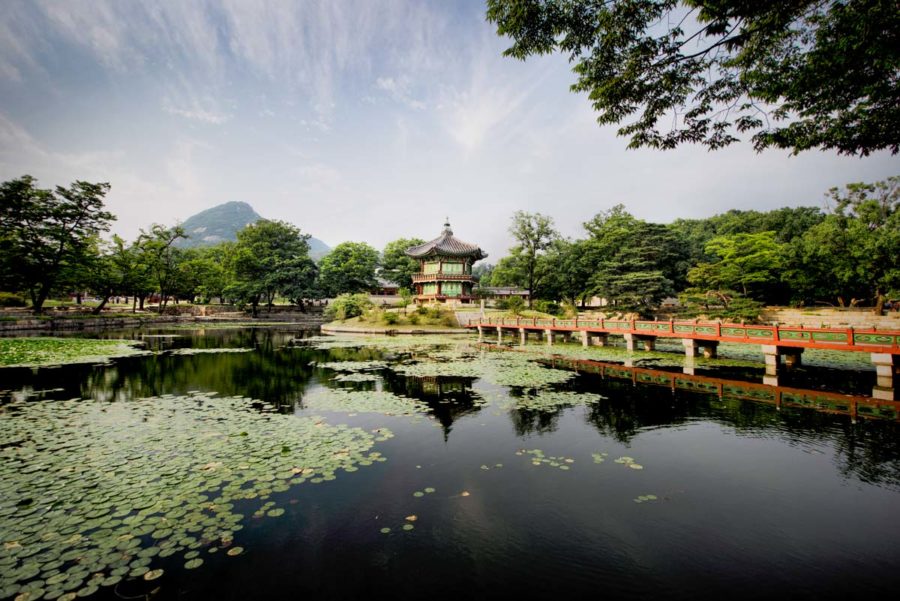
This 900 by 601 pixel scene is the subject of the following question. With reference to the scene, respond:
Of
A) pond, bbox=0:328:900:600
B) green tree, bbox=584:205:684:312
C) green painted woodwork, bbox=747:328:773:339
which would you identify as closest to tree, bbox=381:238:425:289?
green tree, bbox=584:205:684:312

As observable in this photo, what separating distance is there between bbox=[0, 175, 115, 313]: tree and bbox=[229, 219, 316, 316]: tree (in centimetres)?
1722

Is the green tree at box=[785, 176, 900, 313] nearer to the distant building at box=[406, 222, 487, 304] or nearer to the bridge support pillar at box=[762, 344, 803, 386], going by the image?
the bridge support pillar at box=[762, 344, 803, 386]

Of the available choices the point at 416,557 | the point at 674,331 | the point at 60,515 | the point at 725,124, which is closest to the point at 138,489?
the point at 60,515

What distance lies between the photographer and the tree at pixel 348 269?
5225 centimetres

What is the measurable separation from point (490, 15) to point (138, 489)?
10006 millimetres

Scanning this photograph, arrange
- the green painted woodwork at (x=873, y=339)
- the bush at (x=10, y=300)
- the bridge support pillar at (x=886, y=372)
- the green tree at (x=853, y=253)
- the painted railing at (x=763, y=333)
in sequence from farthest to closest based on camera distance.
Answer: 1. the bush at (x=10, y=300)
2. the green tree at (x=853, y=253)
3. the painted railing at (x=763, y=333)
4. the green painted woodwork at (x=873, y=339)
5. the bridge support pillar at (x=886, y=372)

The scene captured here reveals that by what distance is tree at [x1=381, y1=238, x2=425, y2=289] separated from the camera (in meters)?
53.7

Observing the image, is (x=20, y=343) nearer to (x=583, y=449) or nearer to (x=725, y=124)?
(x=583, y=449)

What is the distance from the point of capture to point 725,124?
8.87 meters

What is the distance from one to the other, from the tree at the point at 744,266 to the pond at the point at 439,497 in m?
29.1

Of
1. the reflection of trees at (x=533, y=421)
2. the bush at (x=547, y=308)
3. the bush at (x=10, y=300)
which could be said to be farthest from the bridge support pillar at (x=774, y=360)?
the bush at (x=10, y=300)

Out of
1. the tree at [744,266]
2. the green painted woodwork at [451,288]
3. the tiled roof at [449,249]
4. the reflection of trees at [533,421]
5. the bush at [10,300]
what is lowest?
the reflection of trees at [533,421]

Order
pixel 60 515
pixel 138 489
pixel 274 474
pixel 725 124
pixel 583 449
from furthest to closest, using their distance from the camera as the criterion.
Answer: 1. pixel 725 124
2. pixel 583 449
3. pixel 274 474
4. pixel 138 489
5. pixel 60 515

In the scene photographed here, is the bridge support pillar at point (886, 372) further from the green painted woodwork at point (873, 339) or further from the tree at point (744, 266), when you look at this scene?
the tree at point (744, 266)
